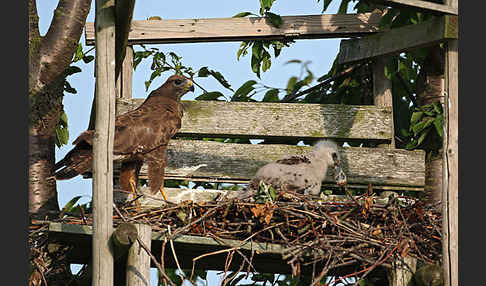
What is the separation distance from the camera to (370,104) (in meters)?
8.53

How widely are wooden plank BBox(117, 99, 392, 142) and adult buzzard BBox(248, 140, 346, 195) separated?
30cm

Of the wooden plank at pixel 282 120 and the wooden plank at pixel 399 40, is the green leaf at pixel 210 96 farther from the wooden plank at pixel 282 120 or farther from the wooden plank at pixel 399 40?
the wooden plank at pixel 399 40

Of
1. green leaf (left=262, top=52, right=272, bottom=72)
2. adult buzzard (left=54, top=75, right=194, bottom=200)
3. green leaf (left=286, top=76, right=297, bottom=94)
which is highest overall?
green leaf (left=262, top=52, right=272, bottom=72)

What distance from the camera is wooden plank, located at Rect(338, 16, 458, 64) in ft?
→ 19.9

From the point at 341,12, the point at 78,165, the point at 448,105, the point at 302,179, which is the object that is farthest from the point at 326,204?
the point at 341,12

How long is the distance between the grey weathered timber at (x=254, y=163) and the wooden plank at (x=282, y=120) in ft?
0.43

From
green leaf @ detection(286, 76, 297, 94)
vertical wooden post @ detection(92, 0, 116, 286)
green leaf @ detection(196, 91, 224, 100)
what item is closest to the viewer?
vertical wooden post @ detection(92, 0, 116, 286)

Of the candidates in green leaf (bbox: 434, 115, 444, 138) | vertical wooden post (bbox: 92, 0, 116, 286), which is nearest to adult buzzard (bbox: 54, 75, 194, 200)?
vertical wooden post (bbox: 92, 0, 116, 286)

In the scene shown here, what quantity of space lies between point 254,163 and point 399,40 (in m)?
1.74

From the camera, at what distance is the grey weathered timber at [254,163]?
7.58 metres

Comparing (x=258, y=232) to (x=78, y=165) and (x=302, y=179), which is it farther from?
(x=78, y=165)

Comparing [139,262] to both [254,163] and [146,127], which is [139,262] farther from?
[254,163]

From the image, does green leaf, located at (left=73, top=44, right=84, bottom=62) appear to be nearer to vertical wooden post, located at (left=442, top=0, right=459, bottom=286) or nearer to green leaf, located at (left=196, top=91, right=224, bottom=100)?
green leaf, located at (left=196, top=91, right=224, bottom=100)

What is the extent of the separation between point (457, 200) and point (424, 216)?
45cm
